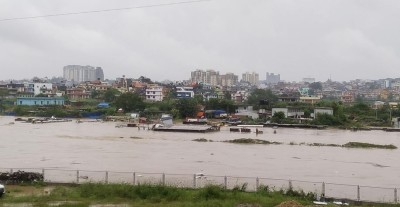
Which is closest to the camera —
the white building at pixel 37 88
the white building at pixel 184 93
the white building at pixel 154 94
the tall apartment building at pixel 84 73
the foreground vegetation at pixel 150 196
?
the foreground vegetation at pixel 150 196

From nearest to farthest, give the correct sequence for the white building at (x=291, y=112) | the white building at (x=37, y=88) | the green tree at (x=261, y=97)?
the white building at (x=291, y=112) < the green tree at (x=261, y=97) < the white building at (x=37, y=88)

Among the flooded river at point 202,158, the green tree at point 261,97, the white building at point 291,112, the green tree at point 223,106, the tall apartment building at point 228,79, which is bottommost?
the flooded river at point 202,158

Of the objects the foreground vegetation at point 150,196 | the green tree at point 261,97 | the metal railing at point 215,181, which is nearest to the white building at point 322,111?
the green tree at point 261,97

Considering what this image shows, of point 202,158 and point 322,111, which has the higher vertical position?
point 322,111

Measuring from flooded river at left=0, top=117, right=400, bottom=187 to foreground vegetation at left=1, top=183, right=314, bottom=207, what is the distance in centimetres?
573

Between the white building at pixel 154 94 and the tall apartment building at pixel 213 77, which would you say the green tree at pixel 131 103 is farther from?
the tall apartment building at pixel 213 77

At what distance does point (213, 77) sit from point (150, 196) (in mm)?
150983

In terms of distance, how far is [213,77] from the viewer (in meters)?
161

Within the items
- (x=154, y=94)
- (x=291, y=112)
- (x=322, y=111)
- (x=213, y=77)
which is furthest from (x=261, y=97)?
(x=213, y=77)

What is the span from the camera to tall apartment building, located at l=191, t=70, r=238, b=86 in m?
161

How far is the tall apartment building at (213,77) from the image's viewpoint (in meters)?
161

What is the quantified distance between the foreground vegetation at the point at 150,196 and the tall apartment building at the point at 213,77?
486 feet

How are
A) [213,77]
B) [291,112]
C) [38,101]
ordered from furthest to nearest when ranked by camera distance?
1. [213,77]
2. [38,101]
3. [291,112]

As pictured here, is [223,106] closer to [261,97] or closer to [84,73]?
[261,97]
